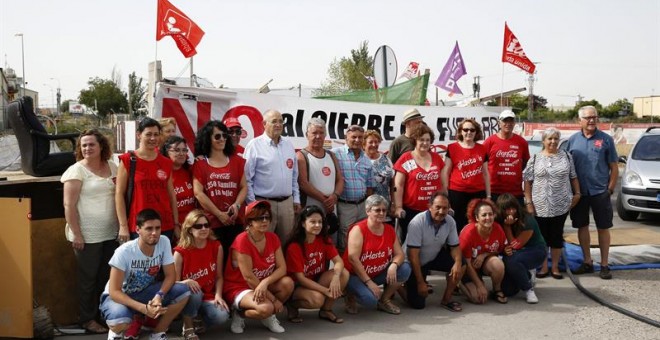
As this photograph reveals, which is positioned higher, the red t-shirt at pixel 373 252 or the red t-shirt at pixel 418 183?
the red t-shirt at pixel 418 183

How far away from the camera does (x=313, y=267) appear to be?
5500 mm

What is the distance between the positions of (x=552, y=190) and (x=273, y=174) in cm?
323

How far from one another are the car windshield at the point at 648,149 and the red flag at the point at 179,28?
802 centimetres

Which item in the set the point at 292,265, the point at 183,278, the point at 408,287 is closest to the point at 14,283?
the point at 183,278

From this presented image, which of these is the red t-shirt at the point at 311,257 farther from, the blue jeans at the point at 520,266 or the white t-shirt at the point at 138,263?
the blue jeans at the point at 520,266

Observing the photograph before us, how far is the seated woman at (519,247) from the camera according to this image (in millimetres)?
6039

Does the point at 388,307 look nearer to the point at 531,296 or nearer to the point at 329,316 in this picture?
the point at 329,316

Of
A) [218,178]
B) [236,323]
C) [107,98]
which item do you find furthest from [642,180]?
[107,98]

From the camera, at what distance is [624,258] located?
7.64 metres

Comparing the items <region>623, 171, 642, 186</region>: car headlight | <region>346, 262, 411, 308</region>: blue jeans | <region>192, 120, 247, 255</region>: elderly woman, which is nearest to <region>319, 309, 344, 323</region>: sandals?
<region>346, 262, 411, 308</region>: blue jeans

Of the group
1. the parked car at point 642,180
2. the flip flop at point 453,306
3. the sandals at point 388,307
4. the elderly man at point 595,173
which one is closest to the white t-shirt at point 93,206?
the sandals at point 388,307

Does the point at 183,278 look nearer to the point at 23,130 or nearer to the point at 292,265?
the point at 292,265

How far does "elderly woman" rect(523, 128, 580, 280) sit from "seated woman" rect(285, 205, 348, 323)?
267cm

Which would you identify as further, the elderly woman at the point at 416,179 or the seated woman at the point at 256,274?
the elderly woman at the point at 416,179
